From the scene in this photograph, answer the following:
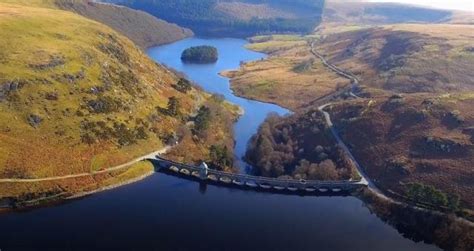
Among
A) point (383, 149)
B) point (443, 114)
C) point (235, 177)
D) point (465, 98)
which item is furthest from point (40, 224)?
point (465, 98)

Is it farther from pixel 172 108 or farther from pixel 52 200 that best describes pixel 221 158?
pixel 52 200

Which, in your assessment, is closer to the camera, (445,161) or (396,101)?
(445,161)

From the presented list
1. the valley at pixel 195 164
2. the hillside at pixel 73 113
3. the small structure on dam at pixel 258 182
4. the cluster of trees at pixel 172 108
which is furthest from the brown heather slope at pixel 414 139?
the cluster of trees at pixel 172 108

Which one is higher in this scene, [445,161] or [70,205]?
[445,161]

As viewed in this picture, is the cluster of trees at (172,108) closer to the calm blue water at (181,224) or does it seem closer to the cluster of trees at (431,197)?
the calm blue water at (181,224)

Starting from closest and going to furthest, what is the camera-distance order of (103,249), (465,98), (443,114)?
(103,249) → (443,114) → (465,98)

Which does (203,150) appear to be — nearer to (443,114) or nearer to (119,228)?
(119,228)

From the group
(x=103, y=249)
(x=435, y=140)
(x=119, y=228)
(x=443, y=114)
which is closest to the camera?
(x=103, y=249)
